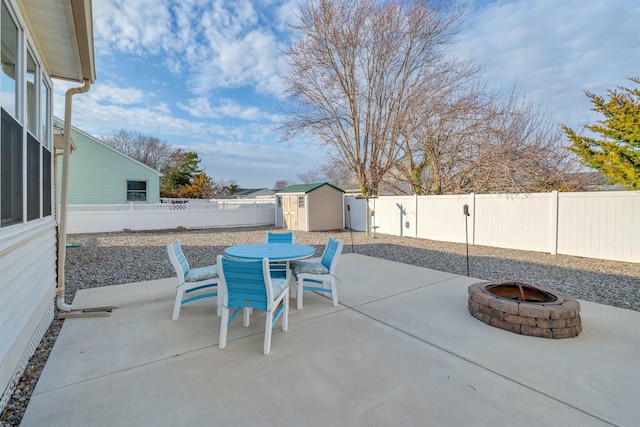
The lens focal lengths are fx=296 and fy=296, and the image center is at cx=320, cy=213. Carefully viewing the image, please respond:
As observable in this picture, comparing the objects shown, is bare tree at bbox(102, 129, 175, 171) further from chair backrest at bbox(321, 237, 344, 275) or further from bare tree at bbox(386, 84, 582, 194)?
chair backrest at bbox(321, 237, 344, 275)

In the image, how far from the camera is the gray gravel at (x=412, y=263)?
344cm

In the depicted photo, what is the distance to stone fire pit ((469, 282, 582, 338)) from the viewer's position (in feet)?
9.42

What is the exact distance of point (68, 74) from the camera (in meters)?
3.93

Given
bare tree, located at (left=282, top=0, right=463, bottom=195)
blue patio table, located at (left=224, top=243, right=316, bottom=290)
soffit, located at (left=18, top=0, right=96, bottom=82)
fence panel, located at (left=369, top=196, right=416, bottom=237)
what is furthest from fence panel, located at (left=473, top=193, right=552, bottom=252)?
soffit, located at (left=18, top=0, right=96, bottom=82)

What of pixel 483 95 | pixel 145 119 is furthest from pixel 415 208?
pixel 145 119

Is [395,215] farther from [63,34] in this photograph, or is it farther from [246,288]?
[63,34]

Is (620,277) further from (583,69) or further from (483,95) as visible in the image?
(483,95)

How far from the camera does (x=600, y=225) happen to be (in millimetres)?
6703

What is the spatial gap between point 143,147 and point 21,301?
34.1 meters

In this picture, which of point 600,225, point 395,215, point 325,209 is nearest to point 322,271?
point 600,225

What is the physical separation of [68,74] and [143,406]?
4297mm

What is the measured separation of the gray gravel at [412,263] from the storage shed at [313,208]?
155 inches

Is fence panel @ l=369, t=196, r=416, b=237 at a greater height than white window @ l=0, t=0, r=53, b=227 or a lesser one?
lesser

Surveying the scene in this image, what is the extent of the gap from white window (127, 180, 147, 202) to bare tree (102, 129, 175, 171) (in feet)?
56.9
